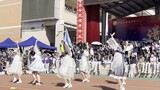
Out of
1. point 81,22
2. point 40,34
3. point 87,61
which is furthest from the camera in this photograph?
point 40,34

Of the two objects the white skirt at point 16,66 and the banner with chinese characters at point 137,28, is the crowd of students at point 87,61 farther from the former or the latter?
the banner with chinese characters at point 137,28

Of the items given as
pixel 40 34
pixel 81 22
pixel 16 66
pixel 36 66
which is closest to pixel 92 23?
pixel 81 22

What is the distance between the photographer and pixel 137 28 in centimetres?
3212

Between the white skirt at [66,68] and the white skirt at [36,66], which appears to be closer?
the white skirt at [66,68]

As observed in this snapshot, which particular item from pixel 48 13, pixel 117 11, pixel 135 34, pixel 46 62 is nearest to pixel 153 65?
pixel 46 62

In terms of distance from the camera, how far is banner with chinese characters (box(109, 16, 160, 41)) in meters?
30.8

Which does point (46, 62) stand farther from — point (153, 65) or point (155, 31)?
point (155, 31)

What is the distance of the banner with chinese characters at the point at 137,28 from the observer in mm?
30766

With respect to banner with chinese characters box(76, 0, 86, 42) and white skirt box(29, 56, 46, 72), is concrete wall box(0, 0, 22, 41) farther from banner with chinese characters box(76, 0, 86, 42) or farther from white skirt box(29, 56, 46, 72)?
white skirt box(29, 56, 46, 72)

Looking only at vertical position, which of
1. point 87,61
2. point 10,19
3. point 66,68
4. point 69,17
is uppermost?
point 10,19

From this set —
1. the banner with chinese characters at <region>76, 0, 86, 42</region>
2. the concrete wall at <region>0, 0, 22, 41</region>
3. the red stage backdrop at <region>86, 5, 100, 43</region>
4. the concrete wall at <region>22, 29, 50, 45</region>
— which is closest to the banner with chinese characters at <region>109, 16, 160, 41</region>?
the red stage backdrop at <region>86, 5, 100, 43</region>

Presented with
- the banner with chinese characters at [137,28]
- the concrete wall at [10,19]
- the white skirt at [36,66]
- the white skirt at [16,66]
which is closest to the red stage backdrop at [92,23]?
the banner with chinese characters at [137,28]

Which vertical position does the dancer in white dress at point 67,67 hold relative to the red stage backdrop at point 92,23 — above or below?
below

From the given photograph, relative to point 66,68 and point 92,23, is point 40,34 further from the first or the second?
point 66,68
